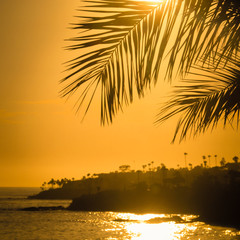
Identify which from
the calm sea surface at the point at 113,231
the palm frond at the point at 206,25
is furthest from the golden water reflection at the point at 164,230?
the palm frond at the point at 206,25

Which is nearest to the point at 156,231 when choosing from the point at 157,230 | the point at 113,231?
the point at 157,230

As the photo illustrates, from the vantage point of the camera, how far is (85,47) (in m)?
1.98

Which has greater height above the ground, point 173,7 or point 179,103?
point 173,7

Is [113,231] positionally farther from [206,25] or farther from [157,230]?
[206,25]

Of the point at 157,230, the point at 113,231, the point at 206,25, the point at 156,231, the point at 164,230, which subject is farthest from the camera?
the point at 157,230

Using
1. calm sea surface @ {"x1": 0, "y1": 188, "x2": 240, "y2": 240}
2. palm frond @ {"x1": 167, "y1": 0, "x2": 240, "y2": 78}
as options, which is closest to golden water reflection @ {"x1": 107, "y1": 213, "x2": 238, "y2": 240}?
calm sea surface @ {"x1": 0, "y1": 188, "x2": 240, "y2": 240}

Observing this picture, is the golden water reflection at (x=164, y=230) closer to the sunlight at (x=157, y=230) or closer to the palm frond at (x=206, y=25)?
the sunlight at (x=157, y=230)

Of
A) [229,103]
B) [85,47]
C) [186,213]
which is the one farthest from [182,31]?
[186,213]

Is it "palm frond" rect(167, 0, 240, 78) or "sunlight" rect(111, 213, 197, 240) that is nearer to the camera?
"palm frond" rect(167, 0, 240, 78)

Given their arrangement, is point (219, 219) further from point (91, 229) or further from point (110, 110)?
point (110, 110)

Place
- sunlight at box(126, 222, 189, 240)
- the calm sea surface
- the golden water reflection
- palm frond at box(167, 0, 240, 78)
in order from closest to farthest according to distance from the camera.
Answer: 1. palm frond at box(167, 0, 240, 78)
2. the calm sea surface
3. the golden water reflection
4. sunlight at box(126, 222, 189, 240)

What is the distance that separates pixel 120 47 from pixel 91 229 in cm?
6301

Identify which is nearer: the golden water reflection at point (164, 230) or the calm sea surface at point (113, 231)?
the calm sea surface at point (113, 231)

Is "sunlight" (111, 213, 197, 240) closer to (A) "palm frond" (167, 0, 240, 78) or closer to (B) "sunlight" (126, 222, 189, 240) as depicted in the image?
(B) "sunlight" (126, 222, 189, 240)
